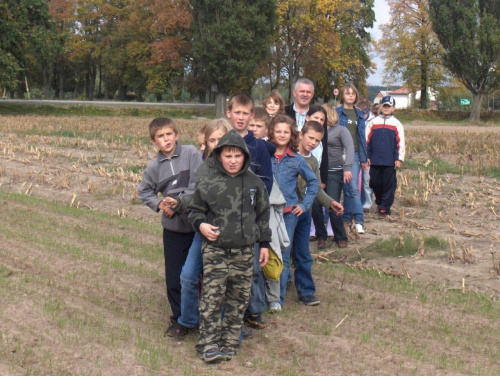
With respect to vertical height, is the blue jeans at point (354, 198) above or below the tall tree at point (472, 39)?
below

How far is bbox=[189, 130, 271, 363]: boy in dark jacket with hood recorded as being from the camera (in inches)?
198

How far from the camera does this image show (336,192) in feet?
28.6

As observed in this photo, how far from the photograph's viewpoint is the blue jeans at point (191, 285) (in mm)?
5285

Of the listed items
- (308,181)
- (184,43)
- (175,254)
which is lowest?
(175,254)

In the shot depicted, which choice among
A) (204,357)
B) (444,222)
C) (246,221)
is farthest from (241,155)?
(444,222)

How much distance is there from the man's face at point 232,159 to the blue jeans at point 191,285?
57 centimetres

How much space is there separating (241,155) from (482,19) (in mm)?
47340

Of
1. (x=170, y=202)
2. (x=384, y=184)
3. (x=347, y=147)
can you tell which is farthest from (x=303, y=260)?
(x=384, y=184)

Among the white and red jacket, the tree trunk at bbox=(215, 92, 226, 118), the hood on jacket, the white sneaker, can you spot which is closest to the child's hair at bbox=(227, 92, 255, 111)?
the hood on jacket

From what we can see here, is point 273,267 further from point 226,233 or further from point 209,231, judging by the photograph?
point 209,231

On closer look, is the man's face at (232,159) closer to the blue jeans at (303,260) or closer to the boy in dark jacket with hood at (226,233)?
the boy in dark jacket with hood at (226,233)

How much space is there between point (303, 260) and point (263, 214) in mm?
1394

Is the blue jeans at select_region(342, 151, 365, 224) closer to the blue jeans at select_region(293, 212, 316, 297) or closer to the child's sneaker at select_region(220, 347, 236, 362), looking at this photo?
the blue jeans at select_region(293, 212, 316, 297)

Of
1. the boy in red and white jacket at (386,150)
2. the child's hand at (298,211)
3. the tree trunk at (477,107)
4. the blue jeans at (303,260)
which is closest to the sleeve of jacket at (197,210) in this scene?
the child's hand at (298,211)
